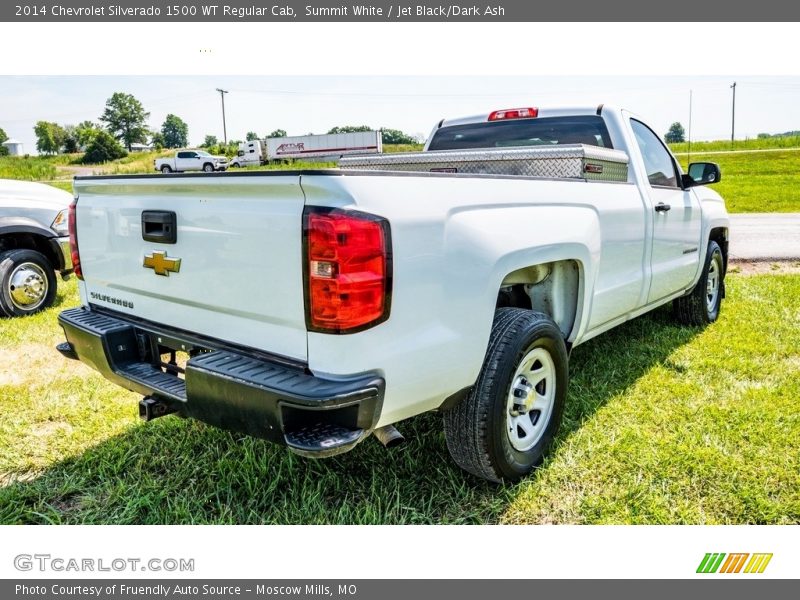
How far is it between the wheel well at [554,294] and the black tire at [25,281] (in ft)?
17.1

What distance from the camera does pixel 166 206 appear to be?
8.86ft

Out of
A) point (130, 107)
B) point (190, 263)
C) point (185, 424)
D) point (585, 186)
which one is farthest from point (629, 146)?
point (130, 107)

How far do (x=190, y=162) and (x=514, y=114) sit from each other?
4210cm

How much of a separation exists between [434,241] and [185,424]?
2.21 metres

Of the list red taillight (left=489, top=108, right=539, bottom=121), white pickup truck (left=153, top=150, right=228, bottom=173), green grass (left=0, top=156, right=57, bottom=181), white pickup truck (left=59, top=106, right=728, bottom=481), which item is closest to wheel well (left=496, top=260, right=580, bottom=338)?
white pickup truck (left=59, top=106, right=728, bottom=481)

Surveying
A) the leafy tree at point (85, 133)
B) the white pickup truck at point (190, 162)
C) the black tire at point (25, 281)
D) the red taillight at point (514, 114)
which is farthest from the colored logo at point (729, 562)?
the leafy tree at point (85, 133)

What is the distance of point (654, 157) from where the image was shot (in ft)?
15.4

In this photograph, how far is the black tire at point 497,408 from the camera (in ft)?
8.86

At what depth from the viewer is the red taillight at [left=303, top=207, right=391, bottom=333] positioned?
2.10 meters

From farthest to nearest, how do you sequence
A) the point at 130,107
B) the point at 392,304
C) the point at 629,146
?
1. the point at 130,107
2. the point at 629,146
3. the point at 392,304

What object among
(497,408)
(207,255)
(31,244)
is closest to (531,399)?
(497,408)

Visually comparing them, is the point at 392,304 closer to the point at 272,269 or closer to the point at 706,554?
the point at 272,269

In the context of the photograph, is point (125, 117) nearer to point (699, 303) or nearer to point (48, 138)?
point (48, 138)

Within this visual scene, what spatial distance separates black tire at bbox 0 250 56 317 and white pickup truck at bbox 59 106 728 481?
350 cm
